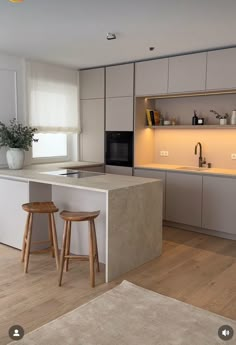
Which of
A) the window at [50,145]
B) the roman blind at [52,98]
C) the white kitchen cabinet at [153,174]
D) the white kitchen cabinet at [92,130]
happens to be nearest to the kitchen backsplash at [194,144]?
the white kitchen cabinet at [153,174]

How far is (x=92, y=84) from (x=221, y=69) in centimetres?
224

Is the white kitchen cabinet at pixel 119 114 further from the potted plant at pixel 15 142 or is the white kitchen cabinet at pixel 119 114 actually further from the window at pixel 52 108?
the potted plant at pixel 15 142

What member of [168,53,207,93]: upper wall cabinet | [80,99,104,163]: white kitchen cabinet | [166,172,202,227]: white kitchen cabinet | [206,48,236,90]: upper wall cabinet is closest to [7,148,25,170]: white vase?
[80,99,104,163]: white kitchen cabinet

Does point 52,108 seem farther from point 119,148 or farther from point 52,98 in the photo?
point 119,148

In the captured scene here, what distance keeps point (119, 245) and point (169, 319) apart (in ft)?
2.98

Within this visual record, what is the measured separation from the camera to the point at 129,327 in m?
2.49

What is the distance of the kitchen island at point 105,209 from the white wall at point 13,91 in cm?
98

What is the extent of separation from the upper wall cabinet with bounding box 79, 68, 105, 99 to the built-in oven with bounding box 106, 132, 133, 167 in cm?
70

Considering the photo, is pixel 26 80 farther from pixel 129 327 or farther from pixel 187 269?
pixel 129 327

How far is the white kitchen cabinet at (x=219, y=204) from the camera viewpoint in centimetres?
443

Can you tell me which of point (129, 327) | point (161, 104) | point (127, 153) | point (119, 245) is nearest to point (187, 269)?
point (119, 245)

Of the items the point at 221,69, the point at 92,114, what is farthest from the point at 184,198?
the point at 92,114

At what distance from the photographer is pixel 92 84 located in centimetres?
580

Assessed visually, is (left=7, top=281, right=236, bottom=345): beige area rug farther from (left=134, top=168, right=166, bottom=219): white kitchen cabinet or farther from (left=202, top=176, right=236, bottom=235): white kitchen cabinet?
(left=134, top=168, right=166, bottom=219): white kitchen cabinet
